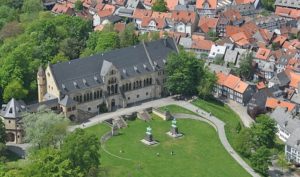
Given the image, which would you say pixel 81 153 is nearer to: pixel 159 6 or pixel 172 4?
pixel 159 6

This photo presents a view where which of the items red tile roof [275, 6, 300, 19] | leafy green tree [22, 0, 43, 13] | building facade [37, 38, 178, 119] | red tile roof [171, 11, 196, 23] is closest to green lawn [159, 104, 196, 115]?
building facade [37, 38, 178, 119]

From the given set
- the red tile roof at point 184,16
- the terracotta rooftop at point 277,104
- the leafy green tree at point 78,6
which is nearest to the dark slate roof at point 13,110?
the terracotta rooftop at point 277,104

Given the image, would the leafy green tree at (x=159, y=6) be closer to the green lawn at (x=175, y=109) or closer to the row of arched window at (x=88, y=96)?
the green lawn at (x=175, y=109)

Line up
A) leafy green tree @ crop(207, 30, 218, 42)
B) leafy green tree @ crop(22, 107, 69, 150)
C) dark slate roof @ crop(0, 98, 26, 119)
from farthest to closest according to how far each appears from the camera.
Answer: leafy green tree @ crop(207, 30, 218, 42) → dark slate roof @ crop(0, 98, 26, 119) → leafy green tree @ crop(22, 107, 69, 150)

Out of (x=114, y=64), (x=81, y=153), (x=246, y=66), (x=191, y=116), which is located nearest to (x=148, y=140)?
(x=191, y=116)

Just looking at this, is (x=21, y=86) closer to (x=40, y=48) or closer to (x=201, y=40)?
(x=40, y=48)

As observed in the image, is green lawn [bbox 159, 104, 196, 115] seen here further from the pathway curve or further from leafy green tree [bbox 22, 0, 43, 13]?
leafy green tree [bbox 22, 0, 43, 13]
